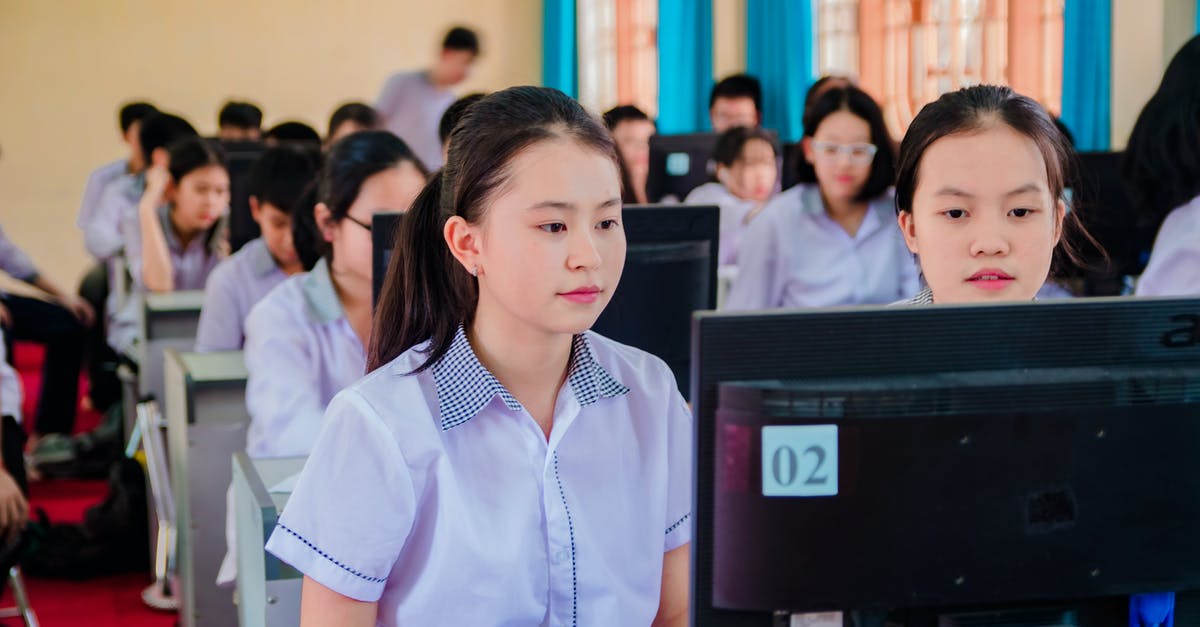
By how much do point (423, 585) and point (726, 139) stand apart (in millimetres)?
3986

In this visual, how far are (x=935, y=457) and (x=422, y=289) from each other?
2.33 feet

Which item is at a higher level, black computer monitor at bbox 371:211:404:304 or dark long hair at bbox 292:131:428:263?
dark long hair at bbox 292:131:428:263

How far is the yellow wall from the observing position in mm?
8930

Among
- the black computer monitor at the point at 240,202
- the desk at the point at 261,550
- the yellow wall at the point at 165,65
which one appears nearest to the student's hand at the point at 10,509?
the desk at the point at 261,550

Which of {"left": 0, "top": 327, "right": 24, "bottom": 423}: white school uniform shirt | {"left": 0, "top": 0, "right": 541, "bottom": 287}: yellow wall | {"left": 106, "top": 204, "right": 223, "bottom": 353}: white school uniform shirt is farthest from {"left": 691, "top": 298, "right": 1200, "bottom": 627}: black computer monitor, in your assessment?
{"left": 0, "top": 0, "right": 541, "bottom": 287}: yellow wall

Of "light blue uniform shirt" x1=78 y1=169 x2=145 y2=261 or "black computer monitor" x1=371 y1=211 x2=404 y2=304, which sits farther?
"light blue uniform shirt" x1=78 y1=169 x2=145 y2=261

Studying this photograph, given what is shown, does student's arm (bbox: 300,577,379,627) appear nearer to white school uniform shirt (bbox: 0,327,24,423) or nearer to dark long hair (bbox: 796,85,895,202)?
white school uniform shirt (bbox: 0,327,24,423)

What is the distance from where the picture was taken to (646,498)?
1.37 metres

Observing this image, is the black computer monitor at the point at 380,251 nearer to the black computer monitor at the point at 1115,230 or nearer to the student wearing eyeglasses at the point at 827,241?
the student wearing eyeglasses at the point at 827,241

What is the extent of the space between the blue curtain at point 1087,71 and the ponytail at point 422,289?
399 centimetres

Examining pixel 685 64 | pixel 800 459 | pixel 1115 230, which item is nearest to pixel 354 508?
pixel 800 459

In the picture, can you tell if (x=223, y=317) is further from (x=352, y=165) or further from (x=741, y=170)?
(x=741, y=170)

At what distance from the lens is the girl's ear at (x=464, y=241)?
4.39 feet

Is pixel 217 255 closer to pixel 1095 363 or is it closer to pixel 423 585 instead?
pixel 423 585
